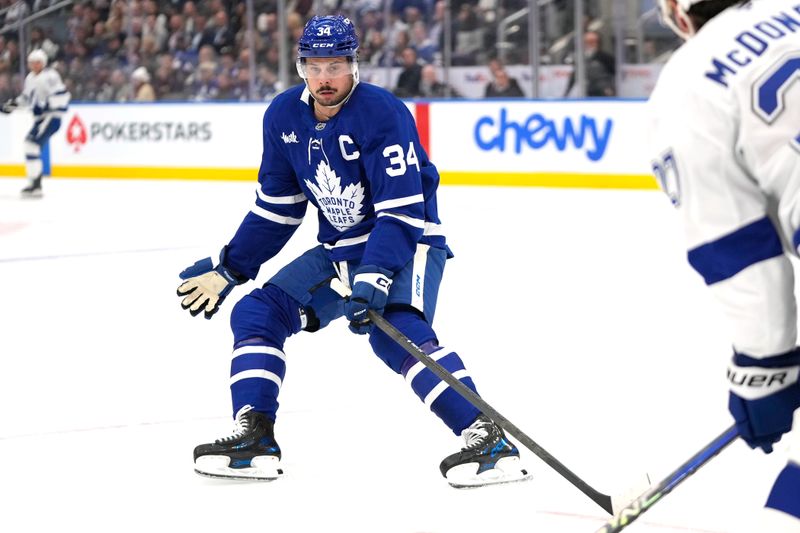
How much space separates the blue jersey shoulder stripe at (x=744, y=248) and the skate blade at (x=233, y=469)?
1570 mm

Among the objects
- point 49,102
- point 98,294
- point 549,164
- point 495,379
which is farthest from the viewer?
point 49,102

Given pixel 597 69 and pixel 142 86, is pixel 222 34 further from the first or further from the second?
pixel 597 69

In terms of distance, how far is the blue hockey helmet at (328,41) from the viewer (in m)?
2.90

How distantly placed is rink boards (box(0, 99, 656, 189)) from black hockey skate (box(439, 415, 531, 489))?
672 cm

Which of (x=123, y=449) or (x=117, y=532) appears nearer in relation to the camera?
(x=117, y=532)

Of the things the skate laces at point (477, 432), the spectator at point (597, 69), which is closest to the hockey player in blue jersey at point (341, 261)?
the skate laces at point (477, 432)

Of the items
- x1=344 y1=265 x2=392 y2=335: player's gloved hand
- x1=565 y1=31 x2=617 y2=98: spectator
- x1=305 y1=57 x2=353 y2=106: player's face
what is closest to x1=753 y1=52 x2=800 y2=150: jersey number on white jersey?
x1=344 y1=265 x2=392 y2=335: player's gloved hand

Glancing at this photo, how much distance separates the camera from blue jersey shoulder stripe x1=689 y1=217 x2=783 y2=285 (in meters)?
1.54

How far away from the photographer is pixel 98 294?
558 centimetres

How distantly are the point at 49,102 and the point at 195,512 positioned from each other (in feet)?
28.7

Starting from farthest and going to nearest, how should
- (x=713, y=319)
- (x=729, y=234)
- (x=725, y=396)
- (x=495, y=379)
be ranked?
(x=713, y=319) < (x=495, y=379) < (x=725, y=396) < (x=729, y=234)

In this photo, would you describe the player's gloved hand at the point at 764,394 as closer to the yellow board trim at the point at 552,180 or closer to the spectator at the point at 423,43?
the yellow board trim at the point at 552,180

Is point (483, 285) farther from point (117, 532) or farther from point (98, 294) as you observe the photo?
point (117, 532)

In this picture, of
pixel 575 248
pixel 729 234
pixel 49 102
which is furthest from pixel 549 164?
pixel 729 234
